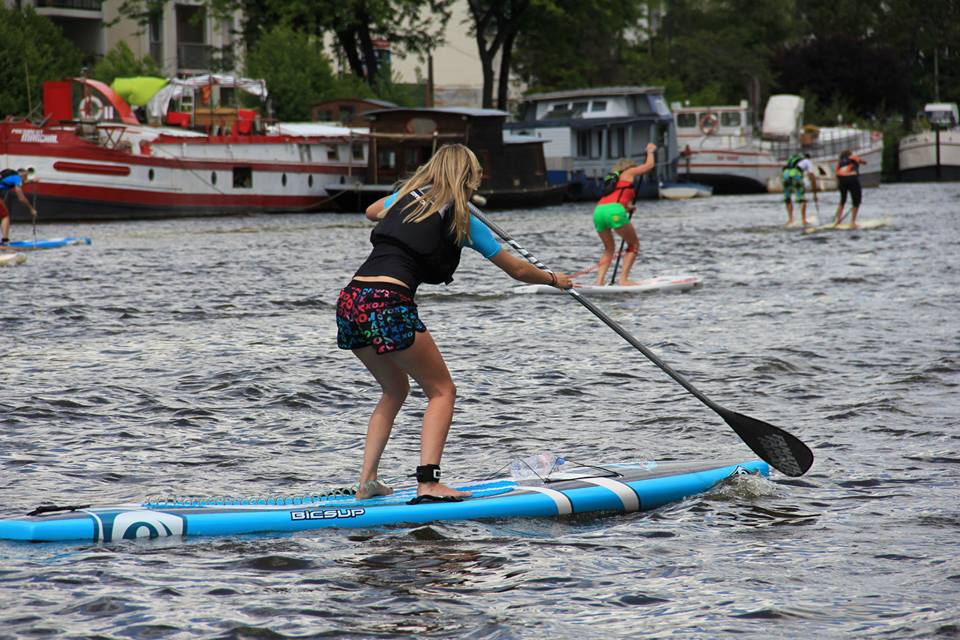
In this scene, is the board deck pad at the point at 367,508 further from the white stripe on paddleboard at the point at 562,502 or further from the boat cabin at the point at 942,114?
the boat cabin at the point at 942,114

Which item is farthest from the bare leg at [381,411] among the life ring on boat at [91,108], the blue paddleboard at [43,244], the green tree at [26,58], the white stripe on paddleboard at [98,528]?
the green tree at [26,58]

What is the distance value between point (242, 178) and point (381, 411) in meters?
37.6

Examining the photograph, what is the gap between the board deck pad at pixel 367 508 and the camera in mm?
→ 6641

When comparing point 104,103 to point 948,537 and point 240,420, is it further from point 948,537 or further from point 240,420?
point 948,537

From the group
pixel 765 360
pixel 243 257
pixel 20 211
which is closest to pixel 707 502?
pixel 765 360

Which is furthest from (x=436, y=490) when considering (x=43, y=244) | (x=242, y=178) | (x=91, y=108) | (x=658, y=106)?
(x=658, y=106)

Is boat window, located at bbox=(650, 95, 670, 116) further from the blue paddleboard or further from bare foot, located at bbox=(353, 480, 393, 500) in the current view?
bare foot, located at bbox=(353, 480, 393, 500)

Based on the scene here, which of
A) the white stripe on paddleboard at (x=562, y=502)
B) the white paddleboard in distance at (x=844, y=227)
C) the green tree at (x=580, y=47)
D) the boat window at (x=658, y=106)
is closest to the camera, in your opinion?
the white stripe on paddleboard at (x=562, y=502)

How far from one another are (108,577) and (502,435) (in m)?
3.71

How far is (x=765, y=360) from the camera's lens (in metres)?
12.1

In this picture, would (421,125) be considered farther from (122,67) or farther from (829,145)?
(829,145)

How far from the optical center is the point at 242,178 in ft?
143

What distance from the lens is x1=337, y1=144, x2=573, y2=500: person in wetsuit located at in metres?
6.59

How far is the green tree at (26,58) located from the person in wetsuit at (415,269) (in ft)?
131
